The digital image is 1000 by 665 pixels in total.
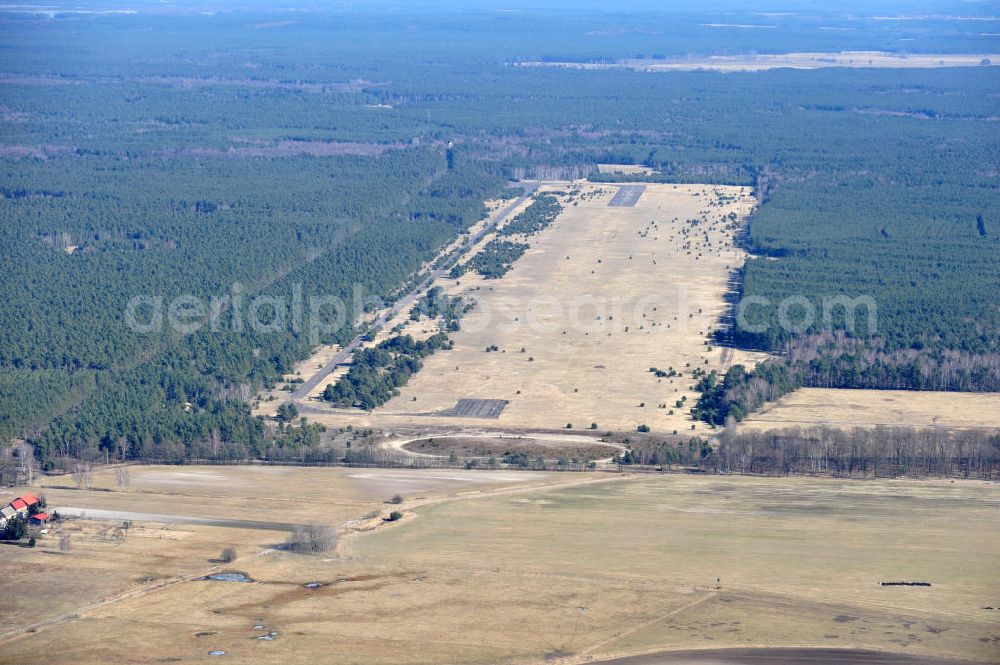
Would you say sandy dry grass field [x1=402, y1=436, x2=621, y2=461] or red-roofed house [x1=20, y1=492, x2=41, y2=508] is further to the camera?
sandy dry grass field [x1=402, y1=436, x2=621, y2=461]

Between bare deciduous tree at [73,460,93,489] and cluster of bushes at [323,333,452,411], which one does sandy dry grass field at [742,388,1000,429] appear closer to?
cluster of bushes at [323,333,452,411]

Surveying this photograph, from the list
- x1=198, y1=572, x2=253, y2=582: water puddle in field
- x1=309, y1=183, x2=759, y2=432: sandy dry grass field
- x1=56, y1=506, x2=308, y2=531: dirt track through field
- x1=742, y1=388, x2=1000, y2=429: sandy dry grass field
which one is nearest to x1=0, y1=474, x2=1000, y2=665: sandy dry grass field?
x1=198, y1=572, x2=253, y2=582: water puddle in field

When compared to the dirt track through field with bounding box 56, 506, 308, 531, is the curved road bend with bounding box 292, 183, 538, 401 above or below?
above

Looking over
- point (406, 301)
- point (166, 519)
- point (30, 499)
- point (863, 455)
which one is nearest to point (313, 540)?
point (166, 519)

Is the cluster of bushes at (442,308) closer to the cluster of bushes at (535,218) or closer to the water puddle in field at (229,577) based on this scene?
the cluster of bushes at (535,218)

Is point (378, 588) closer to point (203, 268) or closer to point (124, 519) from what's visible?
point (124, 519)

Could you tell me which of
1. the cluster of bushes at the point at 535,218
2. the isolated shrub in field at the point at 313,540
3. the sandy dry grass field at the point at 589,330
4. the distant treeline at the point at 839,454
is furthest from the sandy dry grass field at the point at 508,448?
the cluster of bushes at the point at 535,218
